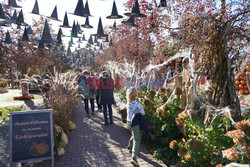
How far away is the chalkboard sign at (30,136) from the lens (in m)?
2.97

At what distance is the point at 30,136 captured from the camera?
3055mm

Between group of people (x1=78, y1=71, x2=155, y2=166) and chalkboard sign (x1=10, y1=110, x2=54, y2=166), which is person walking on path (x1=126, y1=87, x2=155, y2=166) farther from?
chalkboard sign (x1=10, y1=110, x2=54, y2=166)

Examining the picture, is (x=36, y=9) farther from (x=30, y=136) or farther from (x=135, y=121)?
(x=135, y=121)

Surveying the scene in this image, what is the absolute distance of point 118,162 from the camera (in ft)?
11.7

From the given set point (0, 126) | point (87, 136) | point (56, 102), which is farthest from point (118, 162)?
point (0, 126)

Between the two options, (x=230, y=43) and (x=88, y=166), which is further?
(x=88, y=166)

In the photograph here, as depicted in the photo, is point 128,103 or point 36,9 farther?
point 36,9

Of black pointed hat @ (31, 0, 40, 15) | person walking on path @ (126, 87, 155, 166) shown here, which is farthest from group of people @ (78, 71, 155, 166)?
black pointed hat @ (31, 0, 40, 15)

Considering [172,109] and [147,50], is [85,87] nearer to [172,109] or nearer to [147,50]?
[172,109]

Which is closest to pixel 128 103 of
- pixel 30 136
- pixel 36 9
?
pixel 30 136

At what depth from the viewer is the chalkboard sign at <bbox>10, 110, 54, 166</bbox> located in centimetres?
297

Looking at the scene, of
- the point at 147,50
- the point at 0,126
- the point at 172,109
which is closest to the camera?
the point at 172,109

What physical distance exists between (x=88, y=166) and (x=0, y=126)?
4.14 meters

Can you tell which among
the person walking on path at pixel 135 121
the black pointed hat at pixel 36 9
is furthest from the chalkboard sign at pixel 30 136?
the black pointed hat at pixel 36 9
